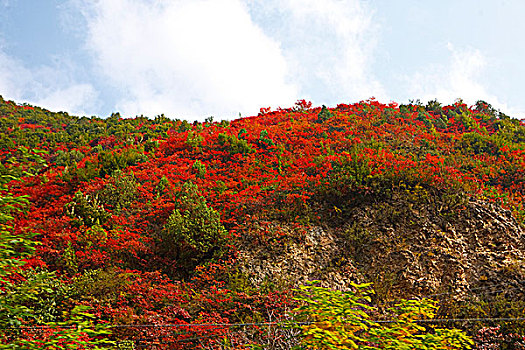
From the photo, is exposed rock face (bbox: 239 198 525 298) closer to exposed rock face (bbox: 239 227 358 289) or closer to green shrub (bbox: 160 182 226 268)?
exposed rock face (bbox: 239 227 358 289)

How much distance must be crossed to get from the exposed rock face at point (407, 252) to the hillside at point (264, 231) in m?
0.03

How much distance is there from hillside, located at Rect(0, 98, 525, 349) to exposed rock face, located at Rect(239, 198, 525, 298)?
3cm

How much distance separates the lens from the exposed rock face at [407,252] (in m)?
7.88

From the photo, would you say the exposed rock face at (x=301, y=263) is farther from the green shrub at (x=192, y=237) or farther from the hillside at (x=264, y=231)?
the green shrub at (x=192, y=237)

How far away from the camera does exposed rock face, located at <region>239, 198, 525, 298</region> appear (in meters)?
7.88

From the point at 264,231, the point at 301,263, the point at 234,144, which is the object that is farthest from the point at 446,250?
the point at 234,144

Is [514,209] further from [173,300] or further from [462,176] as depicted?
[173,300]

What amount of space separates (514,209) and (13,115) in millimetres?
27685

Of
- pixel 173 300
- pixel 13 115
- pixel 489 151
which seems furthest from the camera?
pixel 13 115

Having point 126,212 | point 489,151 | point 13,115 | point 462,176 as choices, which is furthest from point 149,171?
point 13,115

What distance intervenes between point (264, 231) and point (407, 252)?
3662 mm

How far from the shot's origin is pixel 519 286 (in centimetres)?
758

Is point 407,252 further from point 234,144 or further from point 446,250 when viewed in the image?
point 234,144

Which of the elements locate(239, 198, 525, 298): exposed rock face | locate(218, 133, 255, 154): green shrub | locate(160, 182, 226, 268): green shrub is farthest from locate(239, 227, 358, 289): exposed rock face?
locate(218, 133, 255, 154): green shrub
